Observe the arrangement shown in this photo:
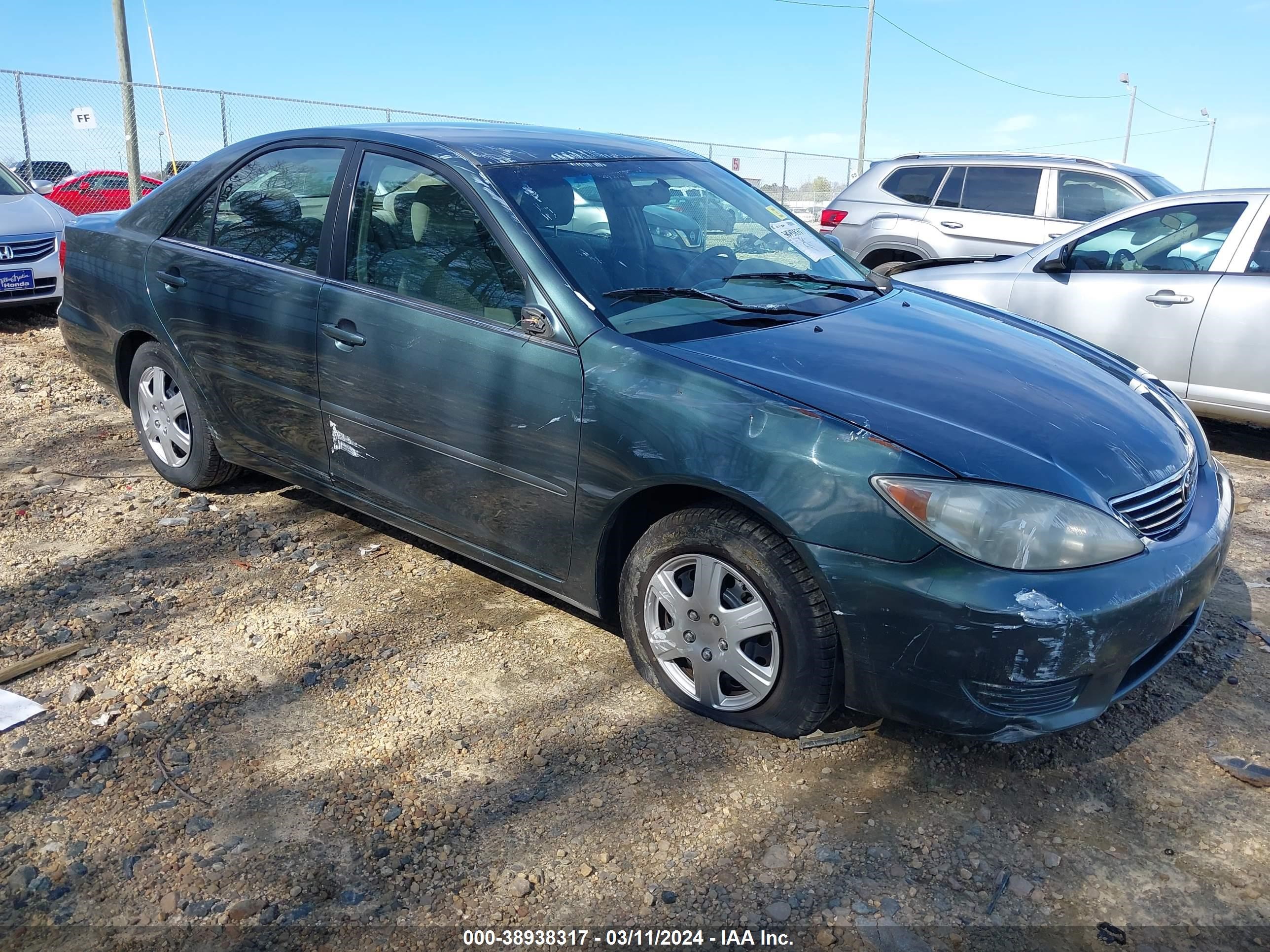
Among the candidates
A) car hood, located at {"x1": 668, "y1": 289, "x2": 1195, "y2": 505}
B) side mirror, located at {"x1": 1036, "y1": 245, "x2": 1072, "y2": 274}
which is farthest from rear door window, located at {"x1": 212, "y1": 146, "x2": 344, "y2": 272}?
side mirror, located at {"x1": 1036, "y1": 245, "x2": 1072, "y2": 274}

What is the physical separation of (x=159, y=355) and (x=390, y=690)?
87.8 inches

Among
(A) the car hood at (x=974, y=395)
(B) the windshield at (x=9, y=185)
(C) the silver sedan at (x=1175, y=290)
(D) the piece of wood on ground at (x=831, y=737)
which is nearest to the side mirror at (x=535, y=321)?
(A) the car hood at (x=974, y=395)

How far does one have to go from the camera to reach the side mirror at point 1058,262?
6262 mm

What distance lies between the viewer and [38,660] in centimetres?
337

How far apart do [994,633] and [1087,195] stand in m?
7.63

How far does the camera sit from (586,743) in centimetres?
302

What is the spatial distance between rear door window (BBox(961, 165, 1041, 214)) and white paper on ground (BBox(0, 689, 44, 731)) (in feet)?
27.3

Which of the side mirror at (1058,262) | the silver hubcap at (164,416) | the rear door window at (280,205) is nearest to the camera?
the rear door window at (280,205)

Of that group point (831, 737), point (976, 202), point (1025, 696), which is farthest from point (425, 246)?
point (976, 202)

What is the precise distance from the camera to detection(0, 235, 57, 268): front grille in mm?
8500

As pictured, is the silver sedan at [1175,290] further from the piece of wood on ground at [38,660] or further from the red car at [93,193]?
the red car at [93,193]

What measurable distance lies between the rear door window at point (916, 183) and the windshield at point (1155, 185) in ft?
5.31

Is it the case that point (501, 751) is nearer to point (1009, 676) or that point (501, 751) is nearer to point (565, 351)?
point (565, 351)

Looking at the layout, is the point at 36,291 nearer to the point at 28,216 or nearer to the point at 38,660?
the point at 28,216
